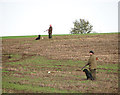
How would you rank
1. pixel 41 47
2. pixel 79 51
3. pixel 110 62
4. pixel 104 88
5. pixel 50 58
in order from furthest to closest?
pixel 41 47
pixel 79 51
pixel 50 58
pixel 110 62
pixel 104 88

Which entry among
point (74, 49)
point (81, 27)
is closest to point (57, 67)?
point (74, 49)

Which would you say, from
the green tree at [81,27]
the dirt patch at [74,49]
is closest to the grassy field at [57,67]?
the dirt patch at [74,49]

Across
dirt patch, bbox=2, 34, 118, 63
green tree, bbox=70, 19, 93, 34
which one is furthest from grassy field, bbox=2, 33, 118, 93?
green tree, bbox=70, 19, 93, 34

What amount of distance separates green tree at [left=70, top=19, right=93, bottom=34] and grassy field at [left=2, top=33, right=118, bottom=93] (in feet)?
170

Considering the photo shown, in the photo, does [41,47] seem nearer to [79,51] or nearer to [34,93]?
[79,51]

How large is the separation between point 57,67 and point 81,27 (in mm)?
73806

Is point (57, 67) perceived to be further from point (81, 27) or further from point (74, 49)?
point (81, 27)

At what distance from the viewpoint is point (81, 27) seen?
321 feet

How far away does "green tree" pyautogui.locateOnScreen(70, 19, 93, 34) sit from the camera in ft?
319

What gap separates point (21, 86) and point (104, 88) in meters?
5.18

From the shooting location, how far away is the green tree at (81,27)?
319 ft

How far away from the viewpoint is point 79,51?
36250 mm

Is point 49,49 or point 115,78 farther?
point 49,49

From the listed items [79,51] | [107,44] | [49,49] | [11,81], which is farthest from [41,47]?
[11,81]
